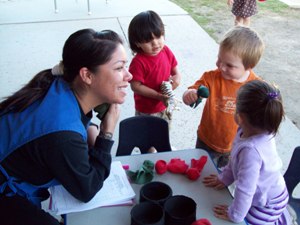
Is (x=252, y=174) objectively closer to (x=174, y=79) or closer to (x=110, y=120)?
(x=110, y=120)

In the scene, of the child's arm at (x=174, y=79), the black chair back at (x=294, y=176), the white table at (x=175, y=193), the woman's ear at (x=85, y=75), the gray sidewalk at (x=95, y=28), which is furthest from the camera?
the gray sidewalk at (x=95, y=28)

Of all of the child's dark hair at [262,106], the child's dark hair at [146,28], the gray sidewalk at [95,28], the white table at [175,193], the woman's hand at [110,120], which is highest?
the child's dark hair at [146,28]

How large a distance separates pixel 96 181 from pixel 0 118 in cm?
51

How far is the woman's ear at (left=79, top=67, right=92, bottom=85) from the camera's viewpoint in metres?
1.59

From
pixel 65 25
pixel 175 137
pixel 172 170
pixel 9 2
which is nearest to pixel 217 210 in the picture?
pixel 172 170

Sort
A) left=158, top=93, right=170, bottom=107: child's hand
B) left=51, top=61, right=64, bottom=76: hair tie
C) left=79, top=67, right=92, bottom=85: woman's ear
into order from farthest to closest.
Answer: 1. left=158, top=93, right=170, bottom=107: child's hand
2. left=51, top=61, right=64, bottom=76: hair tie
3. left=79, top=67, right=92, bottom=85: woman's ear

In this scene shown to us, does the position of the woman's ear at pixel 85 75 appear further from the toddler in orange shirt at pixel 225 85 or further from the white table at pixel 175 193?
the toddler in orange shirt at pixel 225 85

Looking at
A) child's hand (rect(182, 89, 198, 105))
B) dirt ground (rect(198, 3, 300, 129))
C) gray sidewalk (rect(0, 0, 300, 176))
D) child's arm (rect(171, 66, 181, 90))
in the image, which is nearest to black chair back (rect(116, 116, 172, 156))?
child's hand (rect(182, 89, 198, 105))

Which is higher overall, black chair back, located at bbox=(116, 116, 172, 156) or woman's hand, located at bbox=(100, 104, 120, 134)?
woman's hand, located at bbox=(100, 104, 120, 134)

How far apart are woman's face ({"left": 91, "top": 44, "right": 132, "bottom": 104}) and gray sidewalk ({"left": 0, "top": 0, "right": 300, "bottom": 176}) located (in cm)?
147

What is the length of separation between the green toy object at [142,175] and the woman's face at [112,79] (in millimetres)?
347

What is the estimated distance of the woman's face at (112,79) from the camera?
1.61 metres

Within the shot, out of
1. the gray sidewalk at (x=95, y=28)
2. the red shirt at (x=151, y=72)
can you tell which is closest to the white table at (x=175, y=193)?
the red shirt at (x=151, y=72)

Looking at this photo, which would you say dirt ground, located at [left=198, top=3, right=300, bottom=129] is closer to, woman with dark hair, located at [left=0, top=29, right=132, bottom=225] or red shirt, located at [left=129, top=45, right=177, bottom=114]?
red shirt, located at [left=129, top=45, right=177, bottom=114]
